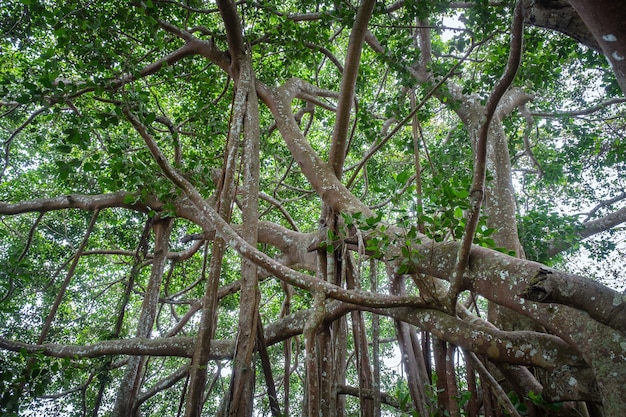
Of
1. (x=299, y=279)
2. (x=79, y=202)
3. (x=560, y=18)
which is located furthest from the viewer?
(x=79, y=202)

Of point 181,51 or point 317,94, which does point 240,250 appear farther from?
point 317,94

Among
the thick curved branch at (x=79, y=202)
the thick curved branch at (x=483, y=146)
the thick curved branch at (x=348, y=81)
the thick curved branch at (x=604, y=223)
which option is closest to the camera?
the thick curved branch at (x=483, y=146)

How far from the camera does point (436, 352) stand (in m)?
2.46

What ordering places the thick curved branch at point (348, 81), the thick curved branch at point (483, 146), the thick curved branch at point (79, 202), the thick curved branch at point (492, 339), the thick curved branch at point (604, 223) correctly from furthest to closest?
the thick curved branch at point (604, 223)
the thick curved branch at point (79, 202)
the thick curved branch at point (348, 81)
the thick curved branch at point (492, 339)
the thick curved branch at point (483, 146)

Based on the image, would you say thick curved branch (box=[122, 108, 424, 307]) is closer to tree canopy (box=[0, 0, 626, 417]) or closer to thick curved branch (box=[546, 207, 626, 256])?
tree canopy (box=[0, 0, 626, 417])

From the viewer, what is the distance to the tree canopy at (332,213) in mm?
1942

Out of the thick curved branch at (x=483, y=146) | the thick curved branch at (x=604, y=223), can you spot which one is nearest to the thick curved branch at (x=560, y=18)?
the thick curved branch at (x=483, y=146)

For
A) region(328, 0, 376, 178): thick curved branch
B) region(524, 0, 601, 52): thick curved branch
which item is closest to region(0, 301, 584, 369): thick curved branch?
region(328, 0, 376, 178): thick curved branch

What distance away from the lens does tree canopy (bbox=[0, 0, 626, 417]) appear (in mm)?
1942

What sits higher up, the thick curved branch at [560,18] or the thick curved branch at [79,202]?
the thick curved branch at [79,202]

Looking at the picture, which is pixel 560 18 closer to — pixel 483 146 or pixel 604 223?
pixel 483 146

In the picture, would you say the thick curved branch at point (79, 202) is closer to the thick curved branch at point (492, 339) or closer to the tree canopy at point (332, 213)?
the tree canopy at point (332, 213)

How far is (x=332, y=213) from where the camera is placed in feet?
9.91

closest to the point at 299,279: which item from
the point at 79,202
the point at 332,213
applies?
the point at 332,213
